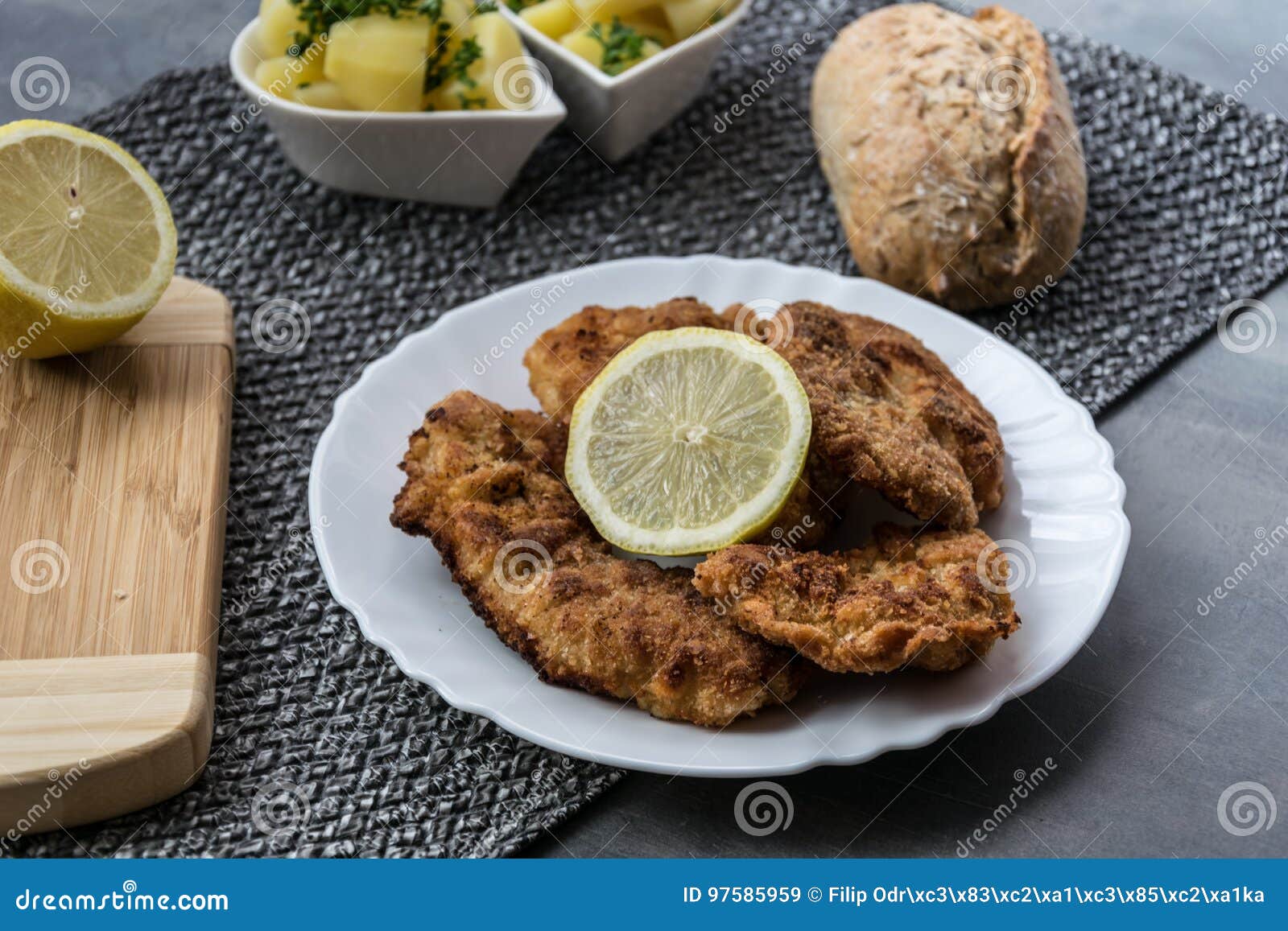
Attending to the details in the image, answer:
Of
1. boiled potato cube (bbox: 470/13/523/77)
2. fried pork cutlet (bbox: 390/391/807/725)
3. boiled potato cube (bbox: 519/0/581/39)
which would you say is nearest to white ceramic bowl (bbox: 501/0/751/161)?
boiled potato cube (bbox: 519/0/581/39)

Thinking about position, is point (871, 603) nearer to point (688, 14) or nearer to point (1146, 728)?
point (1146, 728)

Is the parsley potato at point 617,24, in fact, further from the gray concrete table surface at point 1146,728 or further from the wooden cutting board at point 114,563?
the gray concrete table surface at point 1146,728

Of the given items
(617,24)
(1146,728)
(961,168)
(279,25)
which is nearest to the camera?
(1146,728)

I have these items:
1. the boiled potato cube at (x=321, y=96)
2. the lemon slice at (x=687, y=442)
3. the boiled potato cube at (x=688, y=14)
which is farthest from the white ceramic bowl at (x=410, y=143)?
the lemon slice at (x=687, y=442)

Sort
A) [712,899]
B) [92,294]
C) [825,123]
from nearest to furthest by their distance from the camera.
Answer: [712,899]
[92,294]
[825,123]

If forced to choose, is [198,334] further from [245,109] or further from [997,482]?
[997,482]

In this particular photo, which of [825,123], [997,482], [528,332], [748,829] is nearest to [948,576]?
[997,482]

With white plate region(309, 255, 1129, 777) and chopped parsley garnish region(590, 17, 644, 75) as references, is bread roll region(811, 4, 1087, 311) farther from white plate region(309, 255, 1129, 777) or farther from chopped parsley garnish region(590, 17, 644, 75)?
chopped parsley garnish region(590, 17, 644, 75)

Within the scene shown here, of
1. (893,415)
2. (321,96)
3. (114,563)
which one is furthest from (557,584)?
(321,96)
